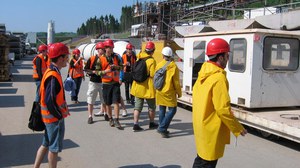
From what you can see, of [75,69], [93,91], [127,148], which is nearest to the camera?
[127,148]

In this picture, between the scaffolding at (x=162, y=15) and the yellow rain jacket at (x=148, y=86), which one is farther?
the scaffolding at (x=162, y=15)

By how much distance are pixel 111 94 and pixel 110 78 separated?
346 millimetres

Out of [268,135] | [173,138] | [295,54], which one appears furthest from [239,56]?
[173,138]

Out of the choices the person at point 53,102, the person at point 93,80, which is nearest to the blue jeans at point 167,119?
the person at point 93,80

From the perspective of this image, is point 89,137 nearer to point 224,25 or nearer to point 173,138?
point 173,138

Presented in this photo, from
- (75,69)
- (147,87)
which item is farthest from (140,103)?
(75,69)

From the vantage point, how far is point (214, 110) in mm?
3691

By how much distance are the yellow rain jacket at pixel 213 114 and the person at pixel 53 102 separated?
1.65 meters

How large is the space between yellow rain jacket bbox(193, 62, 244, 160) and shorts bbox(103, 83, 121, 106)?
4.10 meters

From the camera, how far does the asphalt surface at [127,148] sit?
18.7ft

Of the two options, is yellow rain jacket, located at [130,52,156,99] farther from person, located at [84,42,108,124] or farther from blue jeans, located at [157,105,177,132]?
person, located at [84,42,108,124]

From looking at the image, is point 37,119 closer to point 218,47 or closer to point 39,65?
point 218,47

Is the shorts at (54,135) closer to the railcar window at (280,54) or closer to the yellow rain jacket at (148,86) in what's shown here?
the yellow rain jacket at (148,86)

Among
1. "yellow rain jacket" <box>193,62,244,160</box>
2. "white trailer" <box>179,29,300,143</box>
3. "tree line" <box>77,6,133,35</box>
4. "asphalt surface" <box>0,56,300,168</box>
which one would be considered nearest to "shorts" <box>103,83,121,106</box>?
"asphalt surface" <box>0,56,300,168</box>
